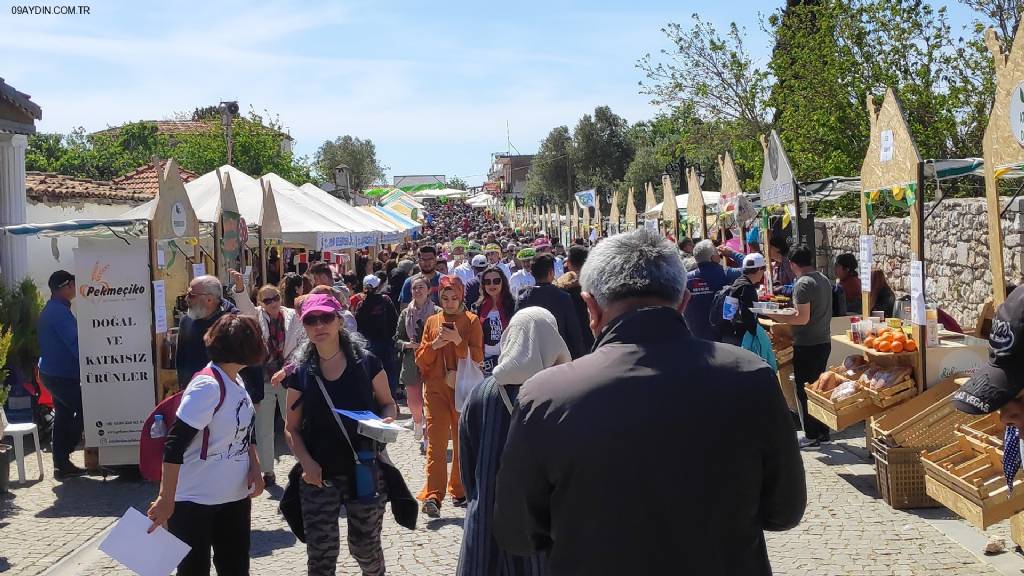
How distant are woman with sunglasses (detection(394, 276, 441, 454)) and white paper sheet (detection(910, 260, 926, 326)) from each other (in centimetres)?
423

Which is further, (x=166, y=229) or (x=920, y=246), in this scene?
(x=166, y=229)

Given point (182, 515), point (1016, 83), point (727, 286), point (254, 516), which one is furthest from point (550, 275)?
point (182, 515)

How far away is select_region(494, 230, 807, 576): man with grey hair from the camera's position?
2281 millimetres

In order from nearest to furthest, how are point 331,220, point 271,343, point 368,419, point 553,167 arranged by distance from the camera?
point 368,419 < point 271,343 < point 331,220 < point 553,167

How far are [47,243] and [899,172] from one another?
15249 mm

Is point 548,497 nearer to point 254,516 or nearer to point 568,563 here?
point 568,563

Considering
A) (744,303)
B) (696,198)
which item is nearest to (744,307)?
(744,303)

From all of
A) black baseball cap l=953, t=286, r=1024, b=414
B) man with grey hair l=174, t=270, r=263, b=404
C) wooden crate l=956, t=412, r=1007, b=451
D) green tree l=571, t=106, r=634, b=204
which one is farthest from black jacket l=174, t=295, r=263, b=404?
green tree l=571, t=106, r=634, b=204

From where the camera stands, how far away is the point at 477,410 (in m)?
3.88

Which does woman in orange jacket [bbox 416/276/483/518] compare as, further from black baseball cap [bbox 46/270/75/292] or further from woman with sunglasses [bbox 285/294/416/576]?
black baseball cap [bbox 46/270/75/292]

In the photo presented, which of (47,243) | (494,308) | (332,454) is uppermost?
(47,243)

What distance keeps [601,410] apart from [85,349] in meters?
7.30

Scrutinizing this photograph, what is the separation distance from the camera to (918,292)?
7.20 metres

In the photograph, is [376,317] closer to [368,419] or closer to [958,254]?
[368,419]
